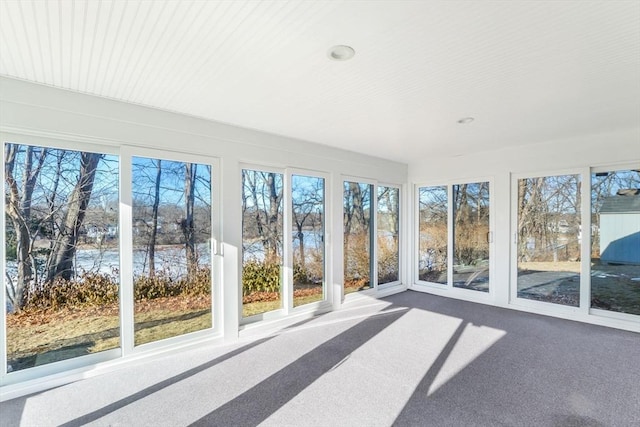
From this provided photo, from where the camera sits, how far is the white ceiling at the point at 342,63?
5.27 ft

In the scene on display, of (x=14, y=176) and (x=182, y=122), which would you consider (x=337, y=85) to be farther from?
(x=14, y=176)

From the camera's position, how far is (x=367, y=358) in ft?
10.0

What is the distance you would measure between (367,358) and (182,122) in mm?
3053

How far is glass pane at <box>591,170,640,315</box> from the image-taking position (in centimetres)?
391

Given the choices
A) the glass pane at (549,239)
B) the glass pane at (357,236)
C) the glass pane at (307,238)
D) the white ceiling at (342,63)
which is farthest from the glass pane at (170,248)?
the glass pane at (549,239)

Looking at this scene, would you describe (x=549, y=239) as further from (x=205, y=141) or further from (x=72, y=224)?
(x=72, y=224)

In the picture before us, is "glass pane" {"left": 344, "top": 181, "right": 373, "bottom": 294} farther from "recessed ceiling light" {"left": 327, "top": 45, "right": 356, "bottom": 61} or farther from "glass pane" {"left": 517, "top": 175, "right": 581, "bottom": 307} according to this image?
"recessed ceiling light" {"left": 327, "top": 45, "right": 356, "bottom": 61}

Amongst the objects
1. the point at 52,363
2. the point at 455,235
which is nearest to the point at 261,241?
the point at 52,363

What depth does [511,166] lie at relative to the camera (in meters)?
4.77

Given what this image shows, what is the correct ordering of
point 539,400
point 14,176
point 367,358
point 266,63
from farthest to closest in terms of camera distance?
point 367,358 < point 14,176 < point 539,400 < point 266,63

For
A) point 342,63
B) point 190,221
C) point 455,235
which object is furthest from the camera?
point 455,235

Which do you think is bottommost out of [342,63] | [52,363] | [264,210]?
[52,363]

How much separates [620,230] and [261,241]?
15.2 feet

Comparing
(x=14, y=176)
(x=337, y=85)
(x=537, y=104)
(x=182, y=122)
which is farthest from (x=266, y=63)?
(x=537, y=104)
